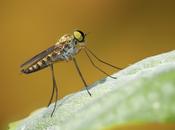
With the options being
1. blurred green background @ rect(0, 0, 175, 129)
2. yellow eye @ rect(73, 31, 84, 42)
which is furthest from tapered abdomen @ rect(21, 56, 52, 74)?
blurred green background @ rect(0, 0, 175, 129)

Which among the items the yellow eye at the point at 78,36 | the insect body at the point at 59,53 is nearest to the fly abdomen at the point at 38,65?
the insect body at the point at 59,53

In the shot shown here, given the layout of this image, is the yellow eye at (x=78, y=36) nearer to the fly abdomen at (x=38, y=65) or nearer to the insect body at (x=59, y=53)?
the insect body at (x=59, y=53)

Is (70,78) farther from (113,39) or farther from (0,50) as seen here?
(0,50)

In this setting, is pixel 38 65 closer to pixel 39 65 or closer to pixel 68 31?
pixel 39 65

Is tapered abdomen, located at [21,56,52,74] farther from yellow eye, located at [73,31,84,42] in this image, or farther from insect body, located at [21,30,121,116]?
yellow eye, located at [73,31,84,42]

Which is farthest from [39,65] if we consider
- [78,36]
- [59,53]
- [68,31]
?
[68,31]

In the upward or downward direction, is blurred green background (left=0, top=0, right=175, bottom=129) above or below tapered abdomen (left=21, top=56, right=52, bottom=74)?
above

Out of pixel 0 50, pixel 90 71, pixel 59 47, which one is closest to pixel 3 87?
pixel 0 50

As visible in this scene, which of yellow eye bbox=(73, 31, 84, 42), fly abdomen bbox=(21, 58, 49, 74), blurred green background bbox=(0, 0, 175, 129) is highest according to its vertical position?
blurred green background bbox=(0, 0, 175, 129)

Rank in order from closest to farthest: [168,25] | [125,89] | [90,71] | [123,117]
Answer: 1. [123,117]
2. [125,89]
3. [90,71]
4. [168,25]
